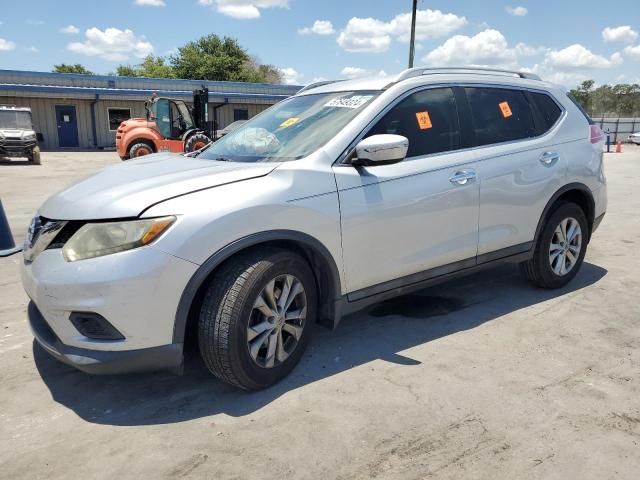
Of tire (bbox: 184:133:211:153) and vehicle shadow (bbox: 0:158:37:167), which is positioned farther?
vehicle shadow (bbox: 0:158:37:167)

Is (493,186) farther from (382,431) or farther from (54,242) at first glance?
(54,242)

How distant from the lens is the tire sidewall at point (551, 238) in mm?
4473

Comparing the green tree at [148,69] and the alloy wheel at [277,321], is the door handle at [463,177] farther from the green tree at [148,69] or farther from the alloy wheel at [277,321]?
the green tree at [148,69]

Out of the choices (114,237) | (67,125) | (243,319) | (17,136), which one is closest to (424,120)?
(243,319)

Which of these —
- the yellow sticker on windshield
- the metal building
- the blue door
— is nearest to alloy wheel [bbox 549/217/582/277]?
the yellow sticker on windshield

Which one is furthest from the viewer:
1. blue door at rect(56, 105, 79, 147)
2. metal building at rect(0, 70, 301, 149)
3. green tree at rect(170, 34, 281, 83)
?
green tree at rect(170, 34, 281, 83)

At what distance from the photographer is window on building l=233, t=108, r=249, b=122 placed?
35.1 m

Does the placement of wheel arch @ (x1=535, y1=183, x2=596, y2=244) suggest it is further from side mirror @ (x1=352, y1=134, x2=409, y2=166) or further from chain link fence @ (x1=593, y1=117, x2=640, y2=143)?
chain link fence @ (x1=593, y1=117, x2=640, y2=143)

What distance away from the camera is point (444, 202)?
3.63 meters

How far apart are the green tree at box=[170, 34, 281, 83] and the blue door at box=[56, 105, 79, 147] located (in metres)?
25.3

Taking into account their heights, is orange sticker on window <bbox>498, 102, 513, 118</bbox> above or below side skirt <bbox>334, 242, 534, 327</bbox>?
above

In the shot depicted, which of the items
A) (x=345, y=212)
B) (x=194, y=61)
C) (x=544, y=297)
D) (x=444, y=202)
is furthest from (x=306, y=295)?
(x=194, y=61)

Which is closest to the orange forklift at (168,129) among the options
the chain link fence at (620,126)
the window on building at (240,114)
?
the window on building at (240,114)

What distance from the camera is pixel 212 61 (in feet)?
178
